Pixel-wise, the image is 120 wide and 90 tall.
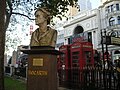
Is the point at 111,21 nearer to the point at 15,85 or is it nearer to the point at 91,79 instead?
the point at 15,85

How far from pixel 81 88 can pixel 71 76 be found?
Result: 1.49 m

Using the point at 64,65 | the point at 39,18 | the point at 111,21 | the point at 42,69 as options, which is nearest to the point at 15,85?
the point at 64,65

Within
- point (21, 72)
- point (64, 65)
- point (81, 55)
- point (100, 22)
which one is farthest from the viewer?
point (100, 22)

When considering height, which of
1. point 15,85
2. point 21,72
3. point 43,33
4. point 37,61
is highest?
point 43,33

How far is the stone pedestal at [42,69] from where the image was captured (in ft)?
23.2

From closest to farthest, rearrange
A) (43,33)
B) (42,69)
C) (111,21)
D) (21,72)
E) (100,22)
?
(42,69)
(43,33)
(21,72)
(111,21)
(100,22)

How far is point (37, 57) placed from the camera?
720 cm

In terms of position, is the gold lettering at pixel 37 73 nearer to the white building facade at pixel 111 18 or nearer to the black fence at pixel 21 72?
the black fence at pixel 21 72

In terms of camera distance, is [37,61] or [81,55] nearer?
[37,61]

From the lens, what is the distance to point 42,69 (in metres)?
7.11

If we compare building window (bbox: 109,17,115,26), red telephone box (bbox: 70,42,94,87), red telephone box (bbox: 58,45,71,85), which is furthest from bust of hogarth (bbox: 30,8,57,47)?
building window (bbox: 109,17,115,26)

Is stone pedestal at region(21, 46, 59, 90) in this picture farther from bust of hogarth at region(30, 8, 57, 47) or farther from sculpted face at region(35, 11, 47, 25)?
sculpted face at region(35, 11, 47, 25)

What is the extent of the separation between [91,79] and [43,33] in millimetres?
4519

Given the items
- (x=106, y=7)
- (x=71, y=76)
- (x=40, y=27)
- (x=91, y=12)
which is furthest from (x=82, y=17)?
(x=40, y=27)
